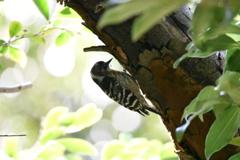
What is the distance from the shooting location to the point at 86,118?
60.5 inches

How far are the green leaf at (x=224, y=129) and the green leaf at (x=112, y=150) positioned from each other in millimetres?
789

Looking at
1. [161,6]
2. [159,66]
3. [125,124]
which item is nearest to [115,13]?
[161,6]

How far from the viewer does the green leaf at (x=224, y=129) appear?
667mm

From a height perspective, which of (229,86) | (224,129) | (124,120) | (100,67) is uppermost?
(100,67)

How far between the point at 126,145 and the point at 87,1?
0.71m

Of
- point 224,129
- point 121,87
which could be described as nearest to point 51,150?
point 224,129

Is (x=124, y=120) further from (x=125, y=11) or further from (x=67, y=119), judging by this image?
(x=125, y=11)

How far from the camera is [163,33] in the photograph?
43.8 inches

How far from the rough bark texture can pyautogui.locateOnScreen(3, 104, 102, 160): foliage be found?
0.46 metres

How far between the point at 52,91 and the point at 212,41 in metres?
4.99

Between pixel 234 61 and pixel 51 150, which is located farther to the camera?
pixel 51 150

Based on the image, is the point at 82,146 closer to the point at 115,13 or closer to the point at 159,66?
the point at 159,66

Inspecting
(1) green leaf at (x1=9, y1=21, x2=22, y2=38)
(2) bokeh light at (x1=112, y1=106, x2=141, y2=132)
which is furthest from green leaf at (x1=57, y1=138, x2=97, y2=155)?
(2) bokeh light at (x1=112, y1=106, x2=141, y2=132)

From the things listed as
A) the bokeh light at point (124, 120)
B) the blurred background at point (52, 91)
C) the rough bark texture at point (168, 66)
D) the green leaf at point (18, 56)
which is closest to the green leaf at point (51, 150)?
the green leaf at point (18, 56)
